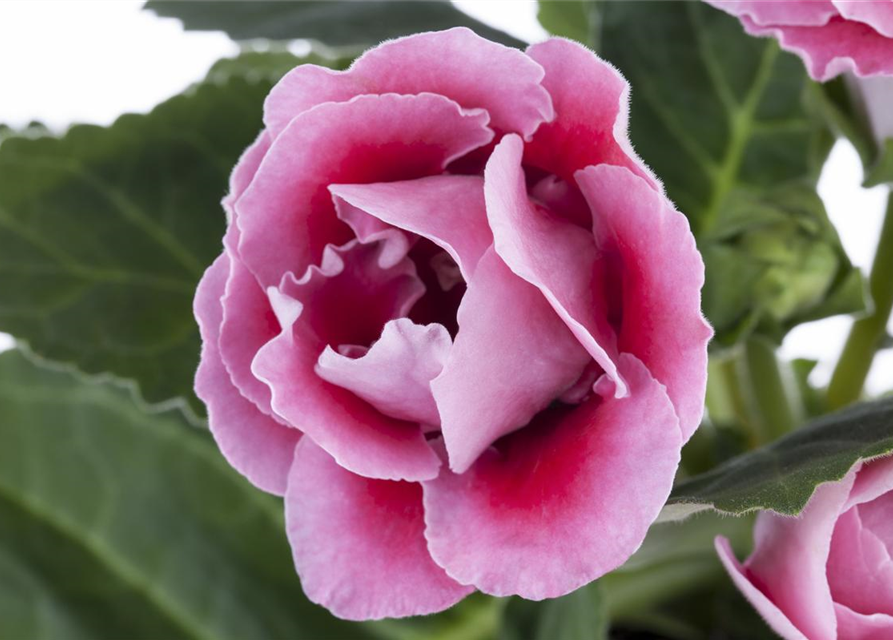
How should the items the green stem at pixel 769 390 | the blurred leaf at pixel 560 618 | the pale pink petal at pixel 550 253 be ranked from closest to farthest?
the pale pink petal at pixel 550 253 → the blurred leaf at pixel 560 618 → the green stem at pixel 769 390

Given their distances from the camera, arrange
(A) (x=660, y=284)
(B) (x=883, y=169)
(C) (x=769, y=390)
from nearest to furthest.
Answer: (A) (x=660, y=284) < (B) (x=883, y=169) < (C) (x=769, y=390)

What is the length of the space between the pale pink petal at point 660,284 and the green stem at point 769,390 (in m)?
0.21

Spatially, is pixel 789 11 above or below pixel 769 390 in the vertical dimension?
above

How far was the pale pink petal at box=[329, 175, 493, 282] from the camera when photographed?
0.23 meters

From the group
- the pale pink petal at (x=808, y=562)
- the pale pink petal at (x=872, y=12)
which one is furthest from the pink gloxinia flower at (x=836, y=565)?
the pale pink petal at (x=872, y=12)

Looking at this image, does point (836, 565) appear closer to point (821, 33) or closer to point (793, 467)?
point (793, 467)

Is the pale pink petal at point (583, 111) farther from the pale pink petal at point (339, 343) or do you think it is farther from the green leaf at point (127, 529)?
the green leaf at point (127, 529)

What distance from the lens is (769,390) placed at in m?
0.43

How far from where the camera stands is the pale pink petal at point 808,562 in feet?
0.86

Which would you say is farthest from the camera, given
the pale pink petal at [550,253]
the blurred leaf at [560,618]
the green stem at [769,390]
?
the green stem at [769,390]

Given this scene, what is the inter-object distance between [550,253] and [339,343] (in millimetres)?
60

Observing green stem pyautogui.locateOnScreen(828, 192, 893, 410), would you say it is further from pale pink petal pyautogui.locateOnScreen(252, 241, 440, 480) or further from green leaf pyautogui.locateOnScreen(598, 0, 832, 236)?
pale pink petal pyautogui.locateOnScreen(252, 241, 440, 480)

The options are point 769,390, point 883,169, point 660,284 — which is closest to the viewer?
point 660,284

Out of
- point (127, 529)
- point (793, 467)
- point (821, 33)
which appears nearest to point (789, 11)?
point (821, 33)
